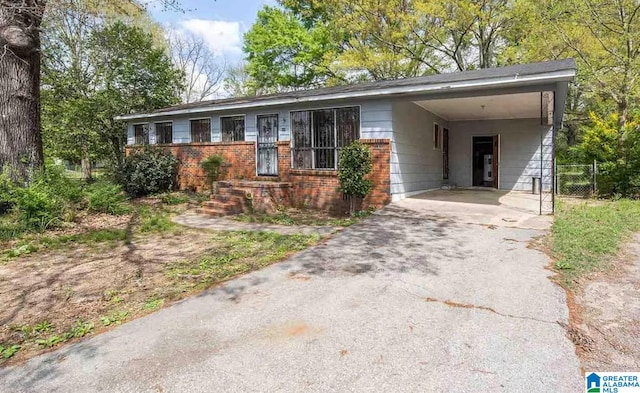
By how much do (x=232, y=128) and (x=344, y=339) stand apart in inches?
406

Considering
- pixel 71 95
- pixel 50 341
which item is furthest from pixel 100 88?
pixel 50 341

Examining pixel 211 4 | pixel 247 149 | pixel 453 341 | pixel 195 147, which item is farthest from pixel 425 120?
pixel 453 341

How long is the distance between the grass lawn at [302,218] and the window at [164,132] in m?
6.38

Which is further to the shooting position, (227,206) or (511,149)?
(511,149)

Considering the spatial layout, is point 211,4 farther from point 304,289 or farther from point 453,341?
point 453,341

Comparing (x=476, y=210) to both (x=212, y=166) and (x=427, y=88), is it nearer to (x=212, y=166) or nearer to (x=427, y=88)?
(x=427, y=88)

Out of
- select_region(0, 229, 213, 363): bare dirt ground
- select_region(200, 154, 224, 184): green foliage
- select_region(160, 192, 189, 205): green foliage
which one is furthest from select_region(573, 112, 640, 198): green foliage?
select_region(160, 192, 189, 205): green foliage

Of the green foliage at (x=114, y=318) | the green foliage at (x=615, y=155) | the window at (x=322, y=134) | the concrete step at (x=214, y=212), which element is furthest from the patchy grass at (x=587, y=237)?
the concrete step at (x=214, y=212)

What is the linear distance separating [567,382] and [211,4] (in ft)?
33.0

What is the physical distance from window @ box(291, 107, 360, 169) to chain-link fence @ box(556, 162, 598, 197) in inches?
329

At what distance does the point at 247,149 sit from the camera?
11.8 meters

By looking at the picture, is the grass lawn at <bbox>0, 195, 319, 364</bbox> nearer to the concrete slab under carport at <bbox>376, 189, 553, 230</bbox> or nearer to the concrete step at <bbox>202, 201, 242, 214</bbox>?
the concrete step at <bbox>202, 201, 242, 214</bbox>

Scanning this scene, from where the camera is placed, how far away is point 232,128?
12.3 metres

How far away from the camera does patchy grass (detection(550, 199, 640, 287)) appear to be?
15.5 feet
